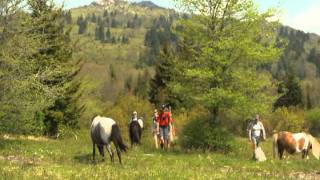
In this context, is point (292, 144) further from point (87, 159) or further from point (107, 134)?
point (87, 159)

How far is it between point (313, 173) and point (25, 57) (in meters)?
16.1

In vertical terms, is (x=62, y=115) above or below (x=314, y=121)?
above

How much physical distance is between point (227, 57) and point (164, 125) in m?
5.28

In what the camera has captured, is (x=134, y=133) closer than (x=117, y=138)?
No

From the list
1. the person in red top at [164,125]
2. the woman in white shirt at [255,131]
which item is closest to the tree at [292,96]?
the person in red top at [164,125]

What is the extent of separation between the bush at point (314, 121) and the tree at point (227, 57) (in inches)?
2373

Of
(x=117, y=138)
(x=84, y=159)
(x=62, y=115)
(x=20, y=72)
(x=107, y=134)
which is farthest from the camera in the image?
(x=62, y=115)

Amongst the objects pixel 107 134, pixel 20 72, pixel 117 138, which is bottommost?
pixel 117 138

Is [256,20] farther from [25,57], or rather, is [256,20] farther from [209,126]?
[25,57]

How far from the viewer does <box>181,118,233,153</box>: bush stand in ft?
96.6

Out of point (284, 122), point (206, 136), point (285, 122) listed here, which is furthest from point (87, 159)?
point (284, 122)

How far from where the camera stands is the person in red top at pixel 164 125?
1152 inches

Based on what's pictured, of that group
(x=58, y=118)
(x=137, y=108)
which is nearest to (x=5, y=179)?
(x=58, y=118)

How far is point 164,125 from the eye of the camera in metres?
29.2
